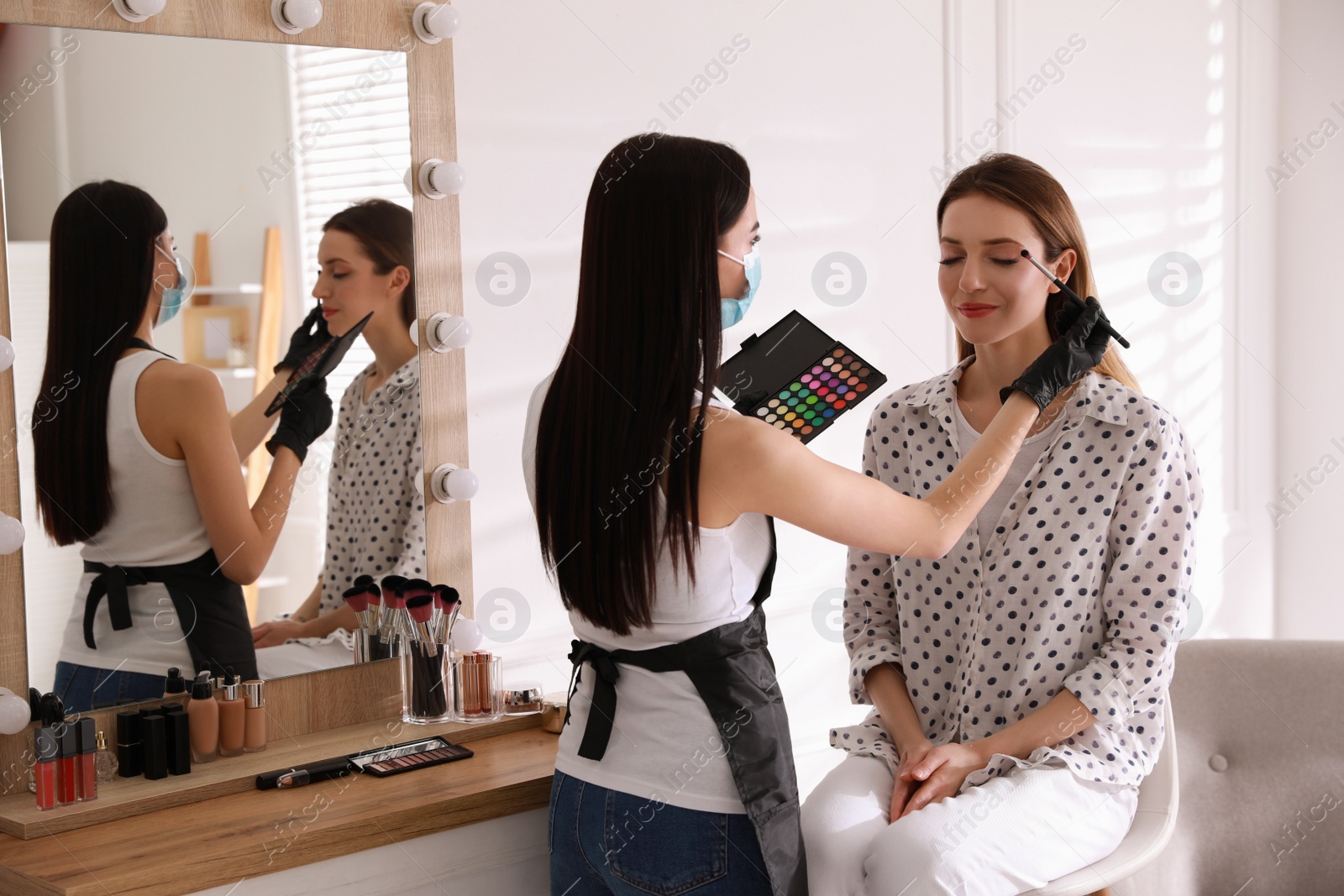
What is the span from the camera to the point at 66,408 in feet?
4.76

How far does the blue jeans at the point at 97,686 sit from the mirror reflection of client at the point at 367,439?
159mm

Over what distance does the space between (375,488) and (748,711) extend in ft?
2.44

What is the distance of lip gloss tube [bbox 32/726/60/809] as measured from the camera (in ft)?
4.43

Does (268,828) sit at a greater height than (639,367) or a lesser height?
lesser

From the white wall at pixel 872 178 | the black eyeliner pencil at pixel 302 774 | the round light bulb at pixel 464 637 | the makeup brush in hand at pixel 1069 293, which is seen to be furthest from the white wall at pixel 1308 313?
the black eyeliner pencil at pixel 302 774

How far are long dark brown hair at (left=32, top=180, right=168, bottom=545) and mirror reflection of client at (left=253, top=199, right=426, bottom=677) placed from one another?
0.25m

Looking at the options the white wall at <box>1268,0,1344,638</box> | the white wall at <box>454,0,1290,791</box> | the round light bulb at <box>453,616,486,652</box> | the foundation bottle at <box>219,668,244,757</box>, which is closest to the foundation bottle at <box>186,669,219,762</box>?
the foundation bottle at <box>219,668,244,757</box>

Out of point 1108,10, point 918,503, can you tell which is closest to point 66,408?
point 918,503

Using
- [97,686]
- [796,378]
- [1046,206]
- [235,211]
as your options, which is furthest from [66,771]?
[1046,206]

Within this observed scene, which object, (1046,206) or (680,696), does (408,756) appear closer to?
(680,696)

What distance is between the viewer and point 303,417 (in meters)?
1.65

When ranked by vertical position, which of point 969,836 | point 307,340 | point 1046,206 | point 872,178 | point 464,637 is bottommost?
point 969,836

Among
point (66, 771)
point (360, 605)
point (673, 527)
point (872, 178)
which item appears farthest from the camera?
point (872, 178)

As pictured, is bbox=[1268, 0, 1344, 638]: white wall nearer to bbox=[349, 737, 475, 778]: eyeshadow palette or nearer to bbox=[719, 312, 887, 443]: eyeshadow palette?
bbox=[719, 312, 887, 443]: eyeshadow palette
